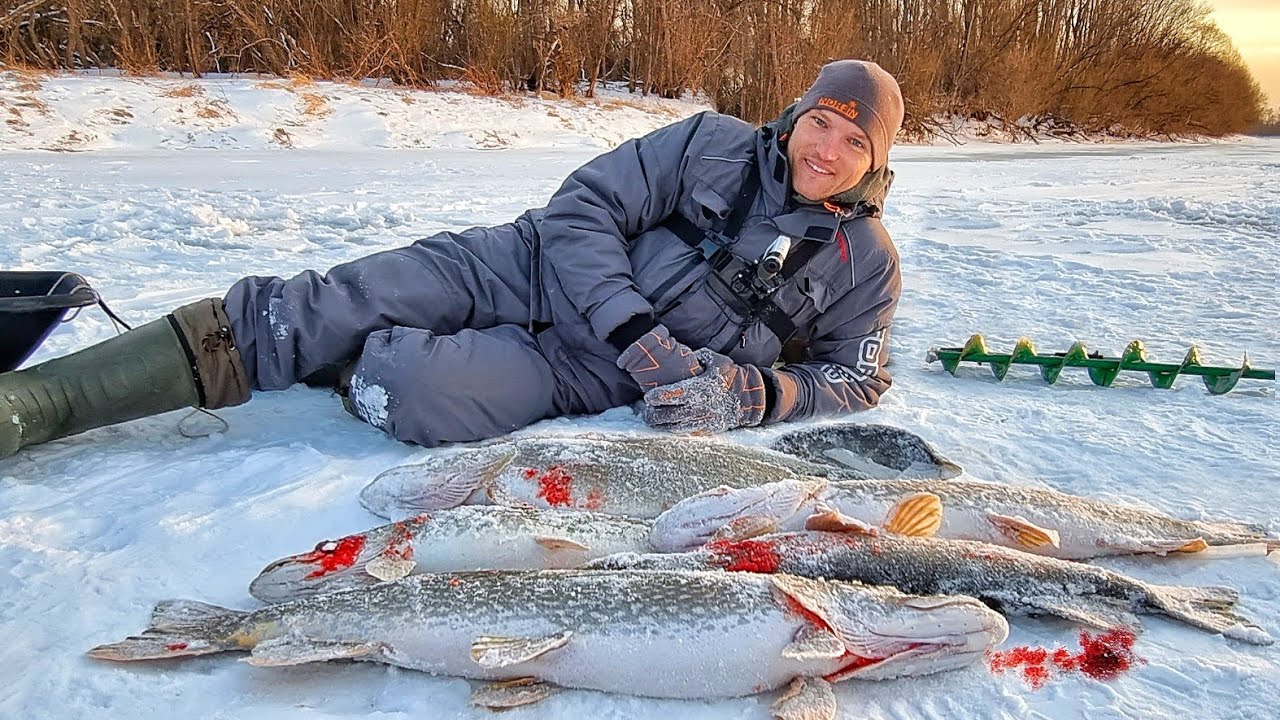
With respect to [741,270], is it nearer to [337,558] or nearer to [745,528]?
[745,528]

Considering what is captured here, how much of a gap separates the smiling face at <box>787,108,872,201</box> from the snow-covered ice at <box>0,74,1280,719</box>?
0.97 meters

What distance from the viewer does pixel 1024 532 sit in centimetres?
233

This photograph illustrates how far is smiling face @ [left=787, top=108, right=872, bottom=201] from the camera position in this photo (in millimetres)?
3104

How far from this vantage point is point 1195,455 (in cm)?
312

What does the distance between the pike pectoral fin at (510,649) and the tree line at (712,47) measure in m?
16.1

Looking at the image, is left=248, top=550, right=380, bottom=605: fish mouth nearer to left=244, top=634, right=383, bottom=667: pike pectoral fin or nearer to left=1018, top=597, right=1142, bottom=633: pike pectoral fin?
left=244, top=634, right=383, bottom=667: pike pectoral fin

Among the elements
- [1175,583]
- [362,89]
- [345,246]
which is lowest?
[1175,583]

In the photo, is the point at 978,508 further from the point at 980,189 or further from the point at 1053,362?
the point at 980,189

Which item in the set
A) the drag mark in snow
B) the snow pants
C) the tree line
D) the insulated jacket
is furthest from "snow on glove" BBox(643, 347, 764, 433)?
the tree line

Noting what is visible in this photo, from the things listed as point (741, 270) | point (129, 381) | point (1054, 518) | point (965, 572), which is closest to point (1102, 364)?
point (1054, 518)

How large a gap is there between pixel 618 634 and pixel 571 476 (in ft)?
2.74

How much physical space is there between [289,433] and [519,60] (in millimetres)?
16681

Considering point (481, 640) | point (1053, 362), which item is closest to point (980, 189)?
point (1053, 362)

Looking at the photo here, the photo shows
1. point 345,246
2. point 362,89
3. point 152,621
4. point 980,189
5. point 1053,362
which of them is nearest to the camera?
point 152,621
